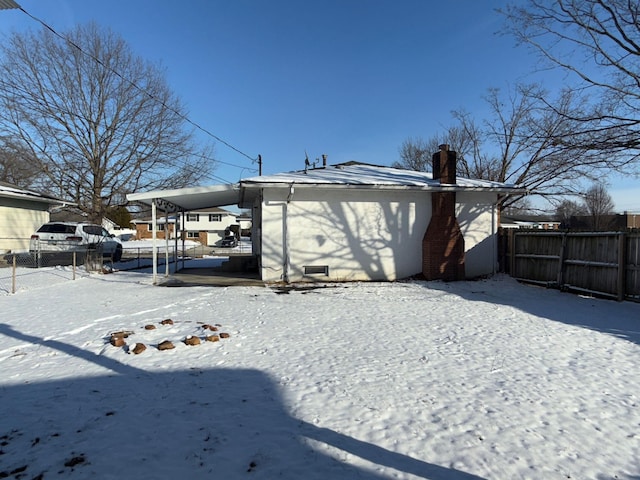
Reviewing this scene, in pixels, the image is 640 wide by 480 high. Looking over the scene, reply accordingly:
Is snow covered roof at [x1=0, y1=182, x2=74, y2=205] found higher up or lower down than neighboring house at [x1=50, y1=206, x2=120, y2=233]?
higher up

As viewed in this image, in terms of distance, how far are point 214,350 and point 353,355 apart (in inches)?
71.8

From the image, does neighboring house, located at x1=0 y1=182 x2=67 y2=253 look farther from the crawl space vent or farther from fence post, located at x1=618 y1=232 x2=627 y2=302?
fence post, located at x1=618 y1=232 x2=627 y2=302

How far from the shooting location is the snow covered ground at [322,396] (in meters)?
2.60

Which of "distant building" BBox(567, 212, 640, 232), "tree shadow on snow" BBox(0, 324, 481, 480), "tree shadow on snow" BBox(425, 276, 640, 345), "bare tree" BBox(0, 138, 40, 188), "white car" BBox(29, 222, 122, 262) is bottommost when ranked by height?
"tree shadow on snow" BBox(0, 324, 481, 480)

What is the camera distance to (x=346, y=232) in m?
11.5

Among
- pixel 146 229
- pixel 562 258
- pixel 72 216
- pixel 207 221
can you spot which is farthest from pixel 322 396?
pixel 207 221

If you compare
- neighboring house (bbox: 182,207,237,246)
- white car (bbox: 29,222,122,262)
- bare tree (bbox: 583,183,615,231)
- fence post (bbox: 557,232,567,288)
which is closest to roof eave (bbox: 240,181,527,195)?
fence post (bbox: 557,232,567,288)

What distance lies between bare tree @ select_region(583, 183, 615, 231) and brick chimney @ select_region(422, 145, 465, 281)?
3044cm

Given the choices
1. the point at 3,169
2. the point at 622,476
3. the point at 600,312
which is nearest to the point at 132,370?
the point at 622,476

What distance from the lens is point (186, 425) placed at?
305 cm

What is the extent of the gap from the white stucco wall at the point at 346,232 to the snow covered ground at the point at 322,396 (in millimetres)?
4337

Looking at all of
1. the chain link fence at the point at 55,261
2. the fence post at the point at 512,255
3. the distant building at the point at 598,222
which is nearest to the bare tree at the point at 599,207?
the distant building at the point at 598,222

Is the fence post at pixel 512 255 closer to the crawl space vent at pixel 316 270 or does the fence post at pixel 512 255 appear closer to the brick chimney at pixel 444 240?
the brick chimney at pixel 444 240

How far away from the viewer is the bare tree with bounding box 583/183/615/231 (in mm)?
37688
